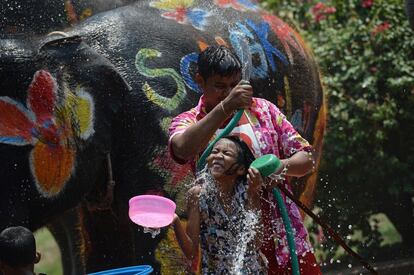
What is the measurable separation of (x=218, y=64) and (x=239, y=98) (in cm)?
20

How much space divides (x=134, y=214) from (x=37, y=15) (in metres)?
1.72

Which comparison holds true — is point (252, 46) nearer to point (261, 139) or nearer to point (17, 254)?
point (261, 139)

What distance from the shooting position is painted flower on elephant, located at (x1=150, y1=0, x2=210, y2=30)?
20.1ft

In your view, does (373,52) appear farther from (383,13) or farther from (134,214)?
(134,214)

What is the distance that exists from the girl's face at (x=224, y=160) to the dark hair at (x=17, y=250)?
649mm

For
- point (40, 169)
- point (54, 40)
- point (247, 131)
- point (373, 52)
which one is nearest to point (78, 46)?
point (54, 40)

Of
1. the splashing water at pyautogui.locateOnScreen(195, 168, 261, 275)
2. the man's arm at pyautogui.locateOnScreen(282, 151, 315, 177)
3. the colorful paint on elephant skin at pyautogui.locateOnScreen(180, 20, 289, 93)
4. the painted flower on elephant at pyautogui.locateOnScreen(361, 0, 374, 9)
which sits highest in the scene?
the man's arm at pyautogui.locateOnScreen(282, 151, 315, 177)

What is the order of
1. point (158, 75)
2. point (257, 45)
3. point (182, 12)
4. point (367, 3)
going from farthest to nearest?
1. point (367, 3)
2. point (257, 45)
3. point (182, 12)
4. point (158, 75)

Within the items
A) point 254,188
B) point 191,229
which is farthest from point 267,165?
point 191,229

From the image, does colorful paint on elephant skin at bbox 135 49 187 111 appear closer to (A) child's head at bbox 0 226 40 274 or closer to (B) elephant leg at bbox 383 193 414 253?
(A) child's head at bbox 0 226 40 274

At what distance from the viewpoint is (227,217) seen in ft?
13.9

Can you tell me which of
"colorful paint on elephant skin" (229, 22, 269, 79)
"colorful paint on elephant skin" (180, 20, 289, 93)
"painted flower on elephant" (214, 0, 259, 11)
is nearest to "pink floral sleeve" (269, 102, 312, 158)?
"colorful paint on elephant skin" (180, 20, 289, 93)

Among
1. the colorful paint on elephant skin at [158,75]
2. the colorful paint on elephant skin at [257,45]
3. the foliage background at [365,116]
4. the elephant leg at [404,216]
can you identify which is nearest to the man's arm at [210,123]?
the colorful paint on elephant skin at [158,75]

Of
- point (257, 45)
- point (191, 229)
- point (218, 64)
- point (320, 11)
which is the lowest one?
point (320, 11)
